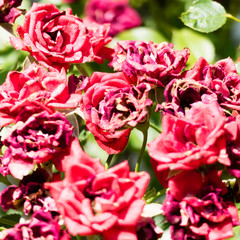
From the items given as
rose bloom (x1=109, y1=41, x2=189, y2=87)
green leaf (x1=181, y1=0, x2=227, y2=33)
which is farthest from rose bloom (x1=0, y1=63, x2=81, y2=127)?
green leaf (x1=181, y1=0, x2=227, y2=33)

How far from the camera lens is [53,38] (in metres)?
1.04

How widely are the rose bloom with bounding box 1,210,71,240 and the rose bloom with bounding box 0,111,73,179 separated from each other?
3.0 inches

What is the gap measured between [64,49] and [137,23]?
1.19m

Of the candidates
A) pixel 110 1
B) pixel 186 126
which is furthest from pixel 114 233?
pixel 110 1

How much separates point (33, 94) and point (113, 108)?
14 centimetres

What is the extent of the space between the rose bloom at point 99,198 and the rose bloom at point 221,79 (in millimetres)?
240

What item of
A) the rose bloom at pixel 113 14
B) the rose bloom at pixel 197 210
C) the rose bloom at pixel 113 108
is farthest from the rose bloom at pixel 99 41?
the rose bloom at pixel 113 14

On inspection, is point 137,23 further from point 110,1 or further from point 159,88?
point 159,88

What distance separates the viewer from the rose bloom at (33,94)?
86 cm

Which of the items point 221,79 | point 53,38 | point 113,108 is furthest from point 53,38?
point 221,79

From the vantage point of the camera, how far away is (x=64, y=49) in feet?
3.36

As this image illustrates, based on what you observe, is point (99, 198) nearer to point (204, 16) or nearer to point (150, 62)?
point (150, 62)

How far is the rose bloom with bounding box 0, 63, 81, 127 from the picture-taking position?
0.86 metres

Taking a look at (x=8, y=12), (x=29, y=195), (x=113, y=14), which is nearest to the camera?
(x=29, y=195)
